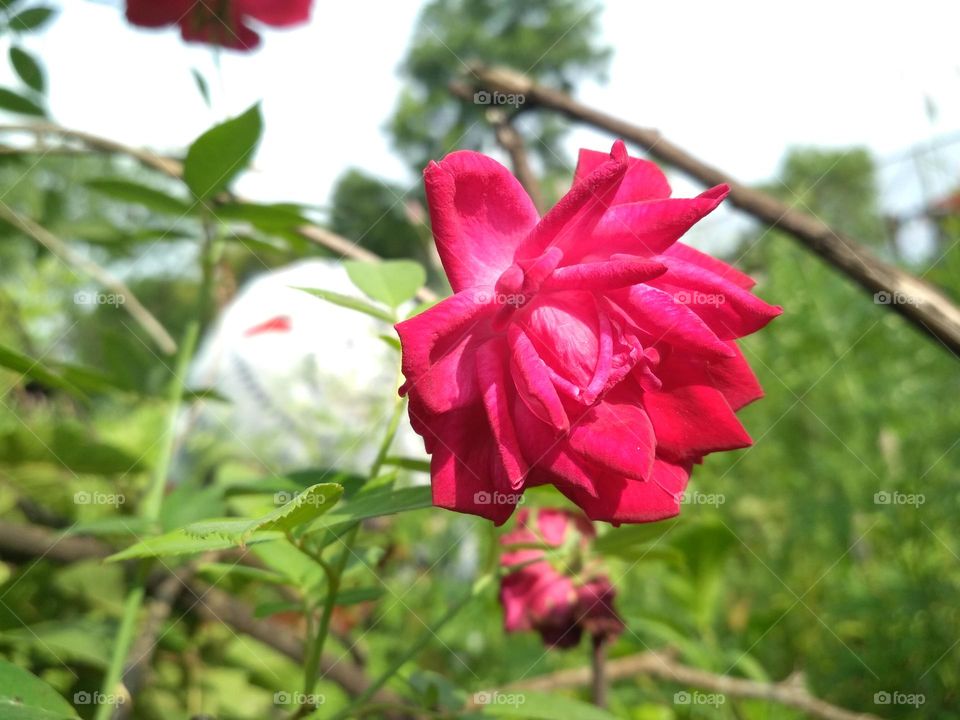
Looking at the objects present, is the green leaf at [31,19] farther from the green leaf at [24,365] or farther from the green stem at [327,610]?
the green stem at [327,610]

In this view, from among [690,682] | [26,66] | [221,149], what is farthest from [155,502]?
[690,682]

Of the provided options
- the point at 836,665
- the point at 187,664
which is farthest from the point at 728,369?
the point at 836,665

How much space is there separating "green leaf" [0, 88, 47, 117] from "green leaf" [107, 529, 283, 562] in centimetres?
40

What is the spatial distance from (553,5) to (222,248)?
10.2m

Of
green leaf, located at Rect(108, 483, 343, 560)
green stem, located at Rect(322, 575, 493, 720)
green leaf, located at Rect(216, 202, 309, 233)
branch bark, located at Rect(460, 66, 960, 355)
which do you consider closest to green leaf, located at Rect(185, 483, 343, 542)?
green leaf, located at Rect(108, 483, 343, 560)

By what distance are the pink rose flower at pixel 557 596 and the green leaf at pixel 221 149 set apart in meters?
0.31

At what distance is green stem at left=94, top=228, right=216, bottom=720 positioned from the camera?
0.40m

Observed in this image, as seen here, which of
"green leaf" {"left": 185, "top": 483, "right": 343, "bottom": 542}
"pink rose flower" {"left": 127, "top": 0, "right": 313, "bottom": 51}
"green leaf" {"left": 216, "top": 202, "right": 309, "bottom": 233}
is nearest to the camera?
"green leaf" {"left": 185, "top": 483, "right": 343, "bottom": 542}

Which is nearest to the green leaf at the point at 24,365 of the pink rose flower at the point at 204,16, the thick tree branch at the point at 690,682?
the pink rose flower at the point at 204,16

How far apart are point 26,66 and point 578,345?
18.5 inches

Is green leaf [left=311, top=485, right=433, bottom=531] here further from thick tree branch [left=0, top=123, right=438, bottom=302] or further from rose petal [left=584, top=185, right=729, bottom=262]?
thick tree branch [left=0, top=123, right=438, bottom=302]

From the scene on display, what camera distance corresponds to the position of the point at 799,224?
1.86 feet

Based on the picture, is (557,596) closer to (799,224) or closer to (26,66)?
(799,224)

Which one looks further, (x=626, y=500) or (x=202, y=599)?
(x=202, y=599)
